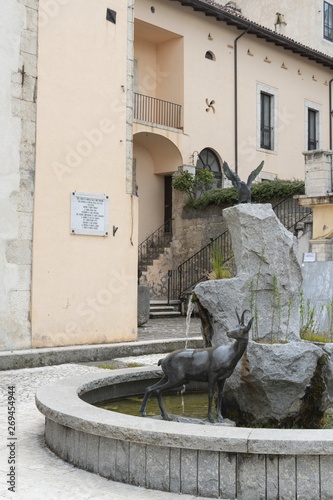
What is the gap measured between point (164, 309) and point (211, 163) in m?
6.14

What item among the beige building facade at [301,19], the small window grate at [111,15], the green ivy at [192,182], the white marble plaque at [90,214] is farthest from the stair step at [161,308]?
the beige building facade at [301,19]

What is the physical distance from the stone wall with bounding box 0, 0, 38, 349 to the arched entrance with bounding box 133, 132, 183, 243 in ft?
34.9

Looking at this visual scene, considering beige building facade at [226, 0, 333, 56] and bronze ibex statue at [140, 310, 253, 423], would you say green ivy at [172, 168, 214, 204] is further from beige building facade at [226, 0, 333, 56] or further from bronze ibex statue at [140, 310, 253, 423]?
bronze ibex statue at [140, 310, 253, 423]

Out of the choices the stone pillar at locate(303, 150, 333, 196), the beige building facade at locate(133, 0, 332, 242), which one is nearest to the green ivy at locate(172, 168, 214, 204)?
the beige building facade at locate(133, 0, 332, 242)

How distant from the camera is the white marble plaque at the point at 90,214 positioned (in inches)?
462

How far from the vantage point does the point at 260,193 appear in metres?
21.0

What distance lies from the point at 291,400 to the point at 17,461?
2.29 m

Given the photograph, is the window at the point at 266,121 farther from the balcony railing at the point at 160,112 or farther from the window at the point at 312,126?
the balcony railing at the point at 160,112

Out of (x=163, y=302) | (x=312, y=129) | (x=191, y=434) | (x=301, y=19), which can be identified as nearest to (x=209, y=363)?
(x=191, y=434)

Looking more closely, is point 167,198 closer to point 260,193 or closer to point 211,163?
point 211,163

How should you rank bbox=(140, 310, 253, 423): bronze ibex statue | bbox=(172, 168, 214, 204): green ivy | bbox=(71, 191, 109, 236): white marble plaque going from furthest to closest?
bbox=(172, 168, 214, 204): green ivy < bbox=(71, 191, 109, 236): white marble plaque < bbox=(140, 310, 253, 423): bronze ibex statue

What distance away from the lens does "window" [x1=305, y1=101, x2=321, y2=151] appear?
2691 cm

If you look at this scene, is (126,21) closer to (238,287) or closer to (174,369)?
(238,287)

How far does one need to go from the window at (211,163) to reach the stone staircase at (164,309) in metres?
5.10
